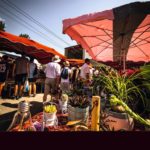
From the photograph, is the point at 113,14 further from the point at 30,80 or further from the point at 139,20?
the point at 30,80

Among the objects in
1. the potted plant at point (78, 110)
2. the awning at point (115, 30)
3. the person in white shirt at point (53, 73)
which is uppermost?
the awning at point (115, 30)

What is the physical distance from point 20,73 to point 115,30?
157 inches

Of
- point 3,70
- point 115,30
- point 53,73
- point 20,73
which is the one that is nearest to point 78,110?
point 115,30

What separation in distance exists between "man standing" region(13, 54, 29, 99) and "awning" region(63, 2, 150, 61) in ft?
8.27

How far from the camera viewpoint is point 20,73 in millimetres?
6148

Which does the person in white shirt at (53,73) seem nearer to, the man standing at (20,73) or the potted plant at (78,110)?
the man standing at (20,73)

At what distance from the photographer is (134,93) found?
1.48m

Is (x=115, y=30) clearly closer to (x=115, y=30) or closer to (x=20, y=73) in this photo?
(x=115, y=30)

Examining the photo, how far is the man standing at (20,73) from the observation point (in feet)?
20.0

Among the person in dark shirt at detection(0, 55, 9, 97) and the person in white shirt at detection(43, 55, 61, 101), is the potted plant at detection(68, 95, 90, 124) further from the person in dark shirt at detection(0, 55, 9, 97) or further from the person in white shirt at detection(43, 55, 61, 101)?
the person in dark shirt at detection(0, 55, 9, 97)

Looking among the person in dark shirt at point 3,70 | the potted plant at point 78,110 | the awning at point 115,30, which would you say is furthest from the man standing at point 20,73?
the potted plant at point 78,110

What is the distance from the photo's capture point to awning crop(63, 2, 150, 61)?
7.27 ft
